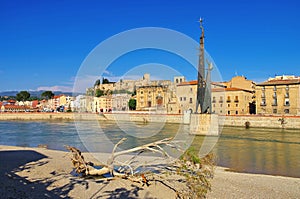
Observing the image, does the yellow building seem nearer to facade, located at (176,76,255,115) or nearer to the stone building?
the stone building

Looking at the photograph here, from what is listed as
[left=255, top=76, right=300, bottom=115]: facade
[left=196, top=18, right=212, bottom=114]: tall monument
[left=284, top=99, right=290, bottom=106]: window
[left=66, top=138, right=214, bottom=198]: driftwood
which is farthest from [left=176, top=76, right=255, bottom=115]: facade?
[left=66, top=138, right=214, bottom=198]: driftwood

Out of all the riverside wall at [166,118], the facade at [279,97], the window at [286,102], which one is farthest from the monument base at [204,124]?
the window at [286,102]

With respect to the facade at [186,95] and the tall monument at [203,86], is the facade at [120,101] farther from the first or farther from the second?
the tall monument at [203,86]

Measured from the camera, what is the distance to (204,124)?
106ft

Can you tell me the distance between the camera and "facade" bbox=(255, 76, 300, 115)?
56125mm

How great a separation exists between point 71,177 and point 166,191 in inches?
151

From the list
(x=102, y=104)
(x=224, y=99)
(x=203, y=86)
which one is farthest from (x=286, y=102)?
(x=102, y=104)

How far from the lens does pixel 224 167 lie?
16234mm

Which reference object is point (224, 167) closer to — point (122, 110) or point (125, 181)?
point (125, 181)

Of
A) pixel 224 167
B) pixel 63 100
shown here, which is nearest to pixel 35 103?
pixel 63 100

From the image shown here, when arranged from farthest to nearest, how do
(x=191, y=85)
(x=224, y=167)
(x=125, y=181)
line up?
(x=191, y=85) → (x=224, y=167) → (x=125, y=181)

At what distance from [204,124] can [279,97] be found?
32410 millimetres

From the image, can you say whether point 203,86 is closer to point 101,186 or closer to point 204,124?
→ point 204,124

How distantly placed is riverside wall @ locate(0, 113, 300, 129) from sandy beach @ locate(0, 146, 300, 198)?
3795 centimetres
